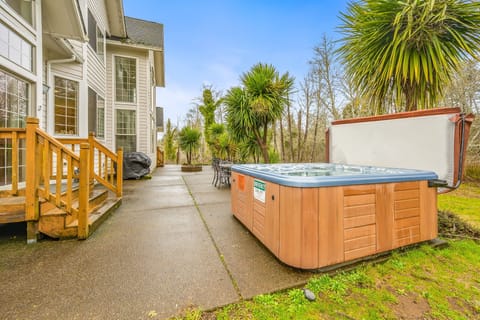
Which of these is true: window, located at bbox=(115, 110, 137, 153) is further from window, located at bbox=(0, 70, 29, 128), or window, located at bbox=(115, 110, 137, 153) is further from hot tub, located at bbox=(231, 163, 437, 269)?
hot tub, located at bbox=(231, 163, 437, 269)

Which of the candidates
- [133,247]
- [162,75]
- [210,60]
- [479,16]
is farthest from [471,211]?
[210,60]

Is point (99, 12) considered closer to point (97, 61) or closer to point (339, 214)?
point (97, 61)

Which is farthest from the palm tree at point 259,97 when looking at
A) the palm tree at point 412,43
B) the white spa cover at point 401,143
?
the palm tree at point 412,43

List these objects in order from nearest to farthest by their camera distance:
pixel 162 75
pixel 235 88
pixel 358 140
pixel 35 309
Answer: pixel 35 309, pixel 358 140, pixel 235 88, pixel 162 75

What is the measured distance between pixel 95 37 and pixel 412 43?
8008 millimetres

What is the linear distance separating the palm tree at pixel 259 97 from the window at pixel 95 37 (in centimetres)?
426

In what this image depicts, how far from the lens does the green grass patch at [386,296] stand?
1521 millimetres

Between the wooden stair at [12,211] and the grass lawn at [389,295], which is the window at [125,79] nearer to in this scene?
Result: the wooden stair at [12,211]

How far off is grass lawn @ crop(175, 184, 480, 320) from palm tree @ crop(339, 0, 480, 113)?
108 inches

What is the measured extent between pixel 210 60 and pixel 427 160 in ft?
50.7

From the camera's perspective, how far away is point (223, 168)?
19.3 feet

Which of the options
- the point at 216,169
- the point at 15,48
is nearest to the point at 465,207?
the point at 216,169

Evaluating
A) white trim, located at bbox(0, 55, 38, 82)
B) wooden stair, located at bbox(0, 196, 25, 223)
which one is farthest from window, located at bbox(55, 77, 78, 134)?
wooden stair, located at bbox(0, 196, 25, 223)

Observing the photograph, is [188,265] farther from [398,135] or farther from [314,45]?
[314,45]
